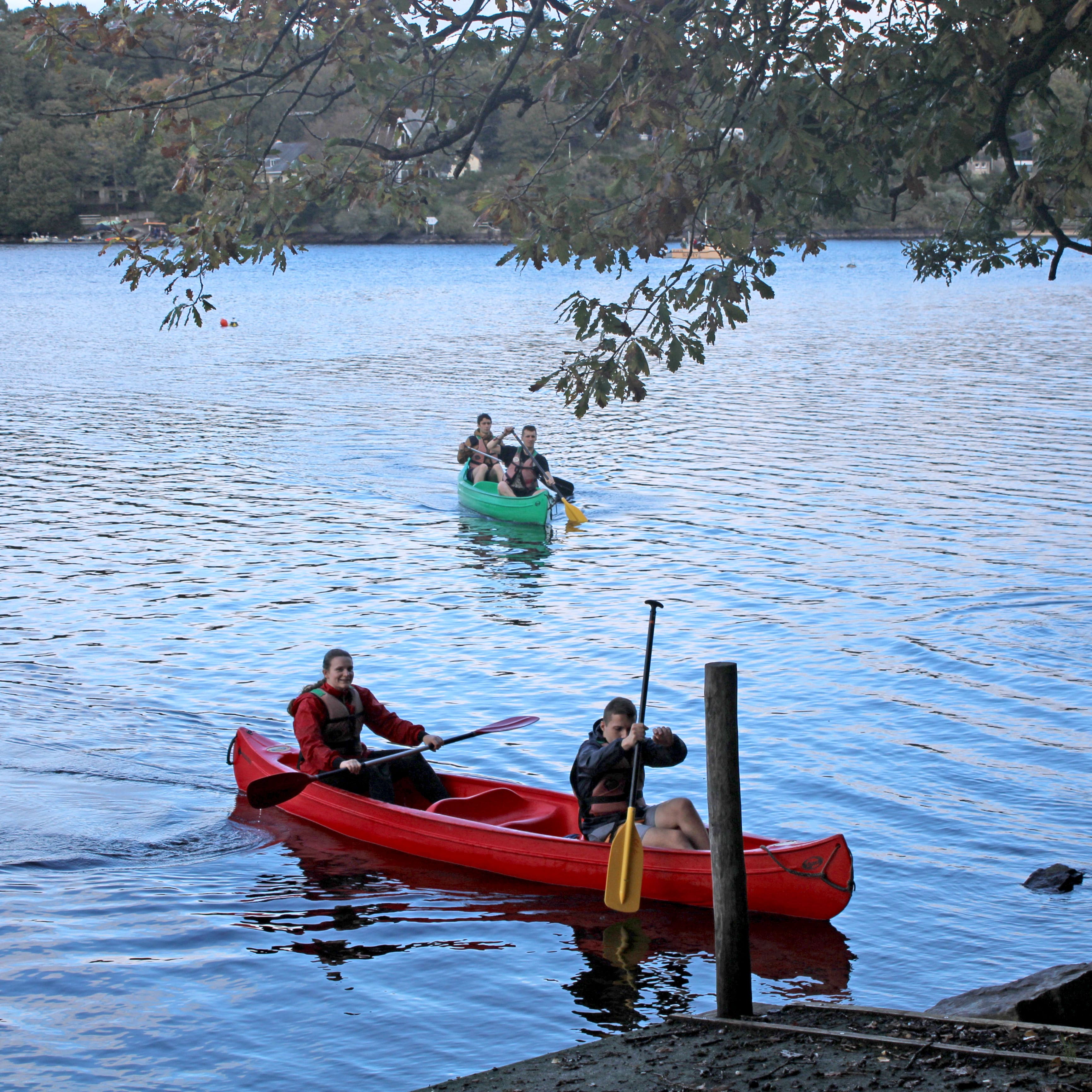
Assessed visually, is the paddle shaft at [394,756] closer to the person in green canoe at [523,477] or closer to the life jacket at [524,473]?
the person in green canoe at [523,477]

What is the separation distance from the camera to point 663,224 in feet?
23.2

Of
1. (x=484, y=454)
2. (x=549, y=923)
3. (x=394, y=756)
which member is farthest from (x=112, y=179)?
(x=549, y=923)

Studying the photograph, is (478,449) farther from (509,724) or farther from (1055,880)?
(1055,880)

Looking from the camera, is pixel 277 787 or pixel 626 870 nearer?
pixel 626 870

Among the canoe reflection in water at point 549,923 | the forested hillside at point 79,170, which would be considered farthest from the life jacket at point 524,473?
the forested hillside at point 79,170

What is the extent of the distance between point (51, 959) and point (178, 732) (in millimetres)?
4447

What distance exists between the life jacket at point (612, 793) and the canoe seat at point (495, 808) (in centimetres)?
98

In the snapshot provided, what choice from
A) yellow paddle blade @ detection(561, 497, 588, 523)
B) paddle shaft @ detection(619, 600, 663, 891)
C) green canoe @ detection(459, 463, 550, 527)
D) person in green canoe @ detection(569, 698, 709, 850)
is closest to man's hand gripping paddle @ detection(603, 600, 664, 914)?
paddle shaft @ detection(619, 600, 663, 891)

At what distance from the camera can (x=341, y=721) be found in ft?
35.7

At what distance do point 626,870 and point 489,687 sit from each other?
535 cm

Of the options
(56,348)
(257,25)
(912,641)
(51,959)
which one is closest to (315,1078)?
(51,959)

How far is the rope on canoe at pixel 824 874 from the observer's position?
28.9 feet

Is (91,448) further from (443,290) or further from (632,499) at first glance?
(443,290)

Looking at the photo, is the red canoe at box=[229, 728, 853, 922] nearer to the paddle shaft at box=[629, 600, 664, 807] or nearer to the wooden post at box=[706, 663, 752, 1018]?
the paddle shaft at box=[629, 600, 664, 807]
